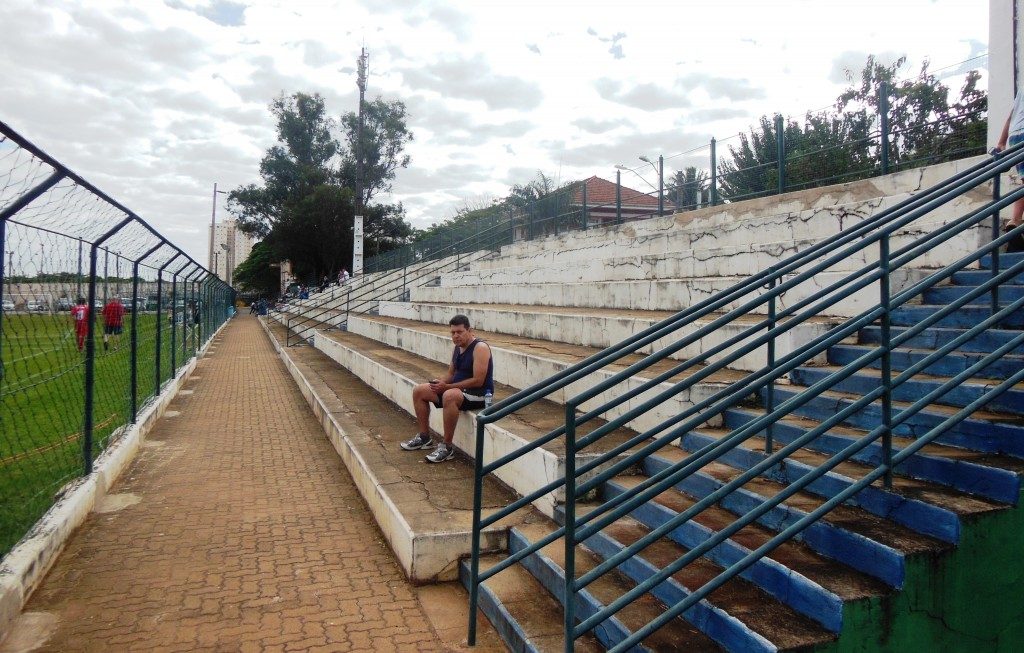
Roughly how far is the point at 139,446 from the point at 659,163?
10.1 meters

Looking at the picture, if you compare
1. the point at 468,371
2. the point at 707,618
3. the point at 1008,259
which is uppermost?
the point at 1008,259

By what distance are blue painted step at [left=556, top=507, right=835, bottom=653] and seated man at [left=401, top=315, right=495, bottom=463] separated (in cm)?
225

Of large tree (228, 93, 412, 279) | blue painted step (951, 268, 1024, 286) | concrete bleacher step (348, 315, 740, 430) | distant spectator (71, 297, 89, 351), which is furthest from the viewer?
large tree (228, 93, 412, 279)

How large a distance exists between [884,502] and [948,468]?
32cm

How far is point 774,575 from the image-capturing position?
2658 millimetres

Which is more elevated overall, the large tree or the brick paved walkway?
the large tree

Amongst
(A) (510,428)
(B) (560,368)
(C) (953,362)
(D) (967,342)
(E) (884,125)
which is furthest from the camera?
(E) (884,125)

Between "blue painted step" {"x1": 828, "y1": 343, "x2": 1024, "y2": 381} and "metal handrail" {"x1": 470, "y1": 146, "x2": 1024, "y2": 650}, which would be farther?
"blue painted step" {"x1": 828, "y1": 343, "x2": 1024, "y2": 381}

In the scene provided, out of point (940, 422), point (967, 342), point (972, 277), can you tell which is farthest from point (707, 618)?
point (972, 277)

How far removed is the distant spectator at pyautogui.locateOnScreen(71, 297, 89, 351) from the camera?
4.98 m

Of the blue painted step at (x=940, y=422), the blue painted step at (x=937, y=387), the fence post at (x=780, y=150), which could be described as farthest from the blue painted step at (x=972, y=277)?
the fence post at (x=780, y=150)

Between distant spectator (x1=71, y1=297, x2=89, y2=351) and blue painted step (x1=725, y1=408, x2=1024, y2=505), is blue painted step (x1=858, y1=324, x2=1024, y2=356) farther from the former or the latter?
distant spectator (x1=71, y1=297, x2=89, y2=351)

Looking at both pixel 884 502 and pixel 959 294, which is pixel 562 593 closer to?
pixel 884 502

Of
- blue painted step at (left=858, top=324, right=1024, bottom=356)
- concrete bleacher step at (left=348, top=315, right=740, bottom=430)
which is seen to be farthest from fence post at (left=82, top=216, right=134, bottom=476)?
blue painted step at (left=858, top=324, right=1024, bottom=356)
